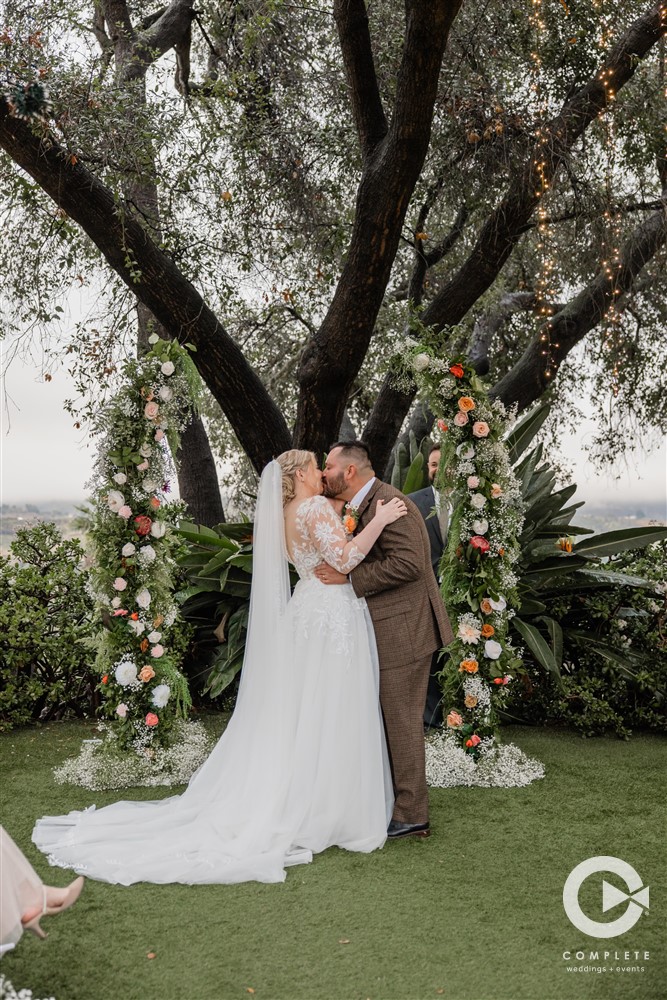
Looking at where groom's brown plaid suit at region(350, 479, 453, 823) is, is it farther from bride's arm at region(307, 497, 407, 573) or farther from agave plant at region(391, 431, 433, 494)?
agave plant at region(391, 431, 433, 494)

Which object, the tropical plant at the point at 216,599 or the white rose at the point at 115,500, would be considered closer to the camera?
the white rose at the point at 115,500

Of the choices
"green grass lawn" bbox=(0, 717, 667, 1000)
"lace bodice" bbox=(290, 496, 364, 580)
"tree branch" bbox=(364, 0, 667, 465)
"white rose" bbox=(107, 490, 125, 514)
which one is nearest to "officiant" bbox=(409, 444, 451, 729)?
"green grass lawn" bbox=(0, 717, 667, 1000)

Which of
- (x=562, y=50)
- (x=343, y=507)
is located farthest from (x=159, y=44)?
(x=343, y=507)

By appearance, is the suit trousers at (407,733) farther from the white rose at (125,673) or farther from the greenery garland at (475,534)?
the white rose at (125,673)

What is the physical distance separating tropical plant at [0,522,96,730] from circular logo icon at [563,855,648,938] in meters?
3.75

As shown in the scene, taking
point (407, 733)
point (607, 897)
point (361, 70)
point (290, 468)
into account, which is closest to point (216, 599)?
point (290, 468)

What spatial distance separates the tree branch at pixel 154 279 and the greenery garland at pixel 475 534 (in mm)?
2439

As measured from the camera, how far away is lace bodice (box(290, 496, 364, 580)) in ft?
14.5

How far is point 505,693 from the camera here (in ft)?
17.4

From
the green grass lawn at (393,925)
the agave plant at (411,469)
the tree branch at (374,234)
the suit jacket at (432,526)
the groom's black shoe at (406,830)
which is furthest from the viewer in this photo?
the agave plant at (411,469)

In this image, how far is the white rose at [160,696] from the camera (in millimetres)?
5168

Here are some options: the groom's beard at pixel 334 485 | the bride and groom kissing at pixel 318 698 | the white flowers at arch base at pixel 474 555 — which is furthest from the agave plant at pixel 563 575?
the groom's beard at pixel 334 485

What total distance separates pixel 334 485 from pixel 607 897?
7.62 ft

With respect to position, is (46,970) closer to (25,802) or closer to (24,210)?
(25,802)
